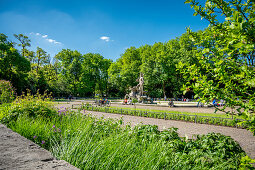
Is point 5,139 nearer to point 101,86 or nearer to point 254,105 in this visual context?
point 254,105

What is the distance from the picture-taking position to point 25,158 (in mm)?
1493

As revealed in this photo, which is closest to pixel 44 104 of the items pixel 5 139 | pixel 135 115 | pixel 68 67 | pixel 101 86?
pixel 5 139

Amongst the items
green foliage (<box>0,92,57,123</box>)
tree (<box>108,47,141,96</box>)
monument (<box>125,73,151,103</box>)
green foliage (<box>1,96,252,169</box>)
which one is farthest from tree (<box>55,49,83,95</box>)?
green foliage (<box>1,96,252,169</box>)

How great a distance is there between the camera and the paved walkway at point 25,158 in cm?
135

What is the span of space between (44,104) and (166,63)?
35.9 metres

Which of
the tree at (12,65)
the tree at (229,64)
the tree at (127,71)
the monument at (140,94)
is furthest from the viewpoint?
the tree at (127,71)

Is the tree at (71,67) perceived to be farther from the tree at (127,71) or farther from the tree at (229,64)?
the tree at (229,64)

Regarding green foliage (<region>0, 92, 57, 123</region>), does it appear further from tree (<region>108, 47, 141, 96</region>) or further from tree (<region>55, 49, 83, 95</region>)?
tree (<region>55, 49, 83, 95</region>)

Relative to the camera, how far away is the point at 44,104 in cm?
661

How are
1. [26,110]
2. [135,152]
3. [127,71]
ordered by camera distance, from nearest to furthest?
1. [135,152]
2. [26,110]
3. [127,71]

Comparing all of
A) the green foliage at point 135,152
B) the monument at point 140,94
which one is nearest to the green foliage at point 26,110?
the green foliage at point 135,152

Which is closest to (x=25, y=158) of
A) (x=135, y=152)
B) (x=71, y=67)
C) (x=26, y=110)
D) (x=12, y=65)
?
(x=135, y=152)

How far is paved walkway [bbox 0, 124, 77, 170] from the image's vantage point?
1348 millimetres

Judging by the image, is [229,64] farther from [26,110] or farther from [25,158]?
[26,110]
